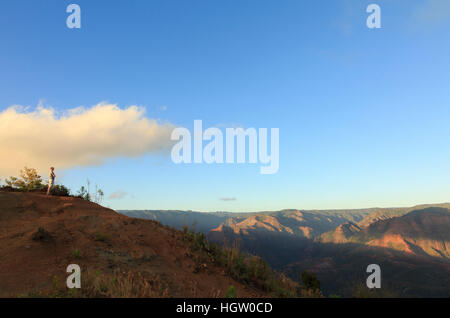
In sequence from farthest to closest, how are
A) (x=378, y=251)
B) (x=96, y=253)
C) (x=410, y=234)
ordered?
(x=410, y=234)
(x=378, y=251)
(x=96, y=253)

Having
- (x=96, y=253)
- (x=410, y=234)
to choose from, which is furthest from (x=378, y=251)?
(x=96, y=253)

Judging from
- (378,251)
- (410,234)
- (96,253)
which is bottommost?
(378,251)

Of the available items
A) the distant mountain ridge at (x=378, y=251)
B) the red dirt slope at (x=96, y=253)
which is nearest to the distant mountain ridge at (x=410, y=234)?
the distant mountain ridge at (x=378, y=251)

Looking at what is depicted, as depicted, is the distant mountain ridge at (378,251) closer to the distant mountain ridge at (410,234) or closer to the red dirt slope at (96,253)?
the distant mountain ridge at (410,234)

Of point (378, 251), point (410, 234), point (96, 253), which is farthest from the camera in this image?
point (410, 234)

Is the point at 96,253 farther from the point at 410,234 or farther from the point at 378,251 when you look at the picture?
the point at 410,234

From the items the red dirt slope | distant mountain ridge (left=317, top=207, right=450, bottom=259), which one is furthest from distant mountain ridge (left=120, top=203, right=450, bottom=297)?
the red dirt slope

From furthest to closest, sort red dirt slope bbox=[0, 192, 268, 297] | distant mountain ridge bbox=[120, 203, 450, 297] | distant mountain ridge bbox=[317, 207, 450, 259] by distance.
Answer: distant mountain ridge bbox=[317, 207, 450, 259], distant mountain ridge bbox=[120, 203, 450, 297], red dirt slope bbox=[0, 192, 268, 297]

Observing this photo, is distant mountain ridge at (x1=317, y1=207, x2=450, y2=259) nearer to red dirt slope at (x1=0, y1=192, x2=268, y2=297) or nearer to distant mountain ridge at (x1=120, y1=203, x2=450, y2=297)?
distant mountain ridge at (x1=120, y1=203, x2=450, y2=297)

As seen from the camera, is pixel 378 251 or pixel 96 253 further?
pixel 378 251

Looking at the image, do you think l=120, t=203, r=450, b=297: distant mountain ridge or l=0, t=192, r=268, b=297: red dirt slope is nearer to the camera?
l=0, t=192, r=268, b=297: red dirt slope

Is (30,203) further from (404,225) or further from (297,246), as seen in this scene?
(404,225)

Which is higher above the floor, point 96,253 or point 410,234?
point 96,253
